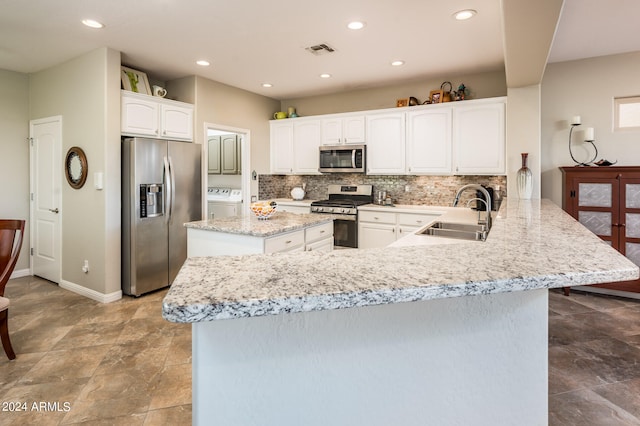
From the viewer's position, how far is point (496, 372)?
994mm

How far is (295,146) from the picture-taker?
5.71m

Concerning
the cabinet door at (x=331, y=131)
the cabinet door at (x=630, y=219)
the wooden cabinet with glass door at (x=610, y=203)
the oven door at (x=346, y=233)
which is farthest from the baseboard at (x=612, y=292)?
the cabinet door at (x=331, y=131)

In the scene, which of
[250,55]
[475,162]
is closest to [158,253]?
[250,55]

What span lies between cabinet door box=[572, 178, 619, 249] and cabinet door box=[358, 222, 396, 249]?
2.04 m

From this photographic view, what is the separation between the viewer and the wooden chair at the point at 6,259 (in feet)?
8.29

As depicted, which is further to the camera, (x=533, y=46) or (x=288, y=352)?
(x=533, y=46)

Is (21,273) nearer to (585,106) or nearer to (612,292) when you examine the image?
(612,292)

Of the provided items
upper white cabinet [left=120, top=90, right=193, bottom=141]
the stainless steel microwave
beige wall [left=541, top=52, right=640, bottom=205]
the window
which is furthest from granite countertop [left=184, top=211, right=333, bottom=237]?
the window

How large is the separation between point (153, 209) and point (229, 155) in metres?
2.61

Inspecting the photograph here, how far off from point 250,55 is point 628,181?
13.5ft

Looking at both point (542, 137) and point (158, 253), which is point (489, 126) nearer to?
point (542, 137)

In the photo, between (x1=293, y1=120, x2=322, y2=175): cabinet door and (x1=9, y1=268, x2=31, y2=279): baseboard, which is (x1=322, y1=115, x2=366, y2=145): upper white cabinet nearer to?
(x1=293, y1=120, x2=322, y2=175): cabinet door

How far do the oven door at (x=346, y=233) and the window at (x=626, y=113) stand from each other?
3177 mm

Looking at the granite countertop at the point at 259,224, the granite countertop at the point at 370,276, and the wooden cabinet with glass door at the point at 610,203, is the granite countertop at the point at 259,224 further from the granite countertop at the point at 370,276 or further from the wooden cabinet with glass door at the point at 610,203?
the wooden cabinet with glass door at the point at 610,203
